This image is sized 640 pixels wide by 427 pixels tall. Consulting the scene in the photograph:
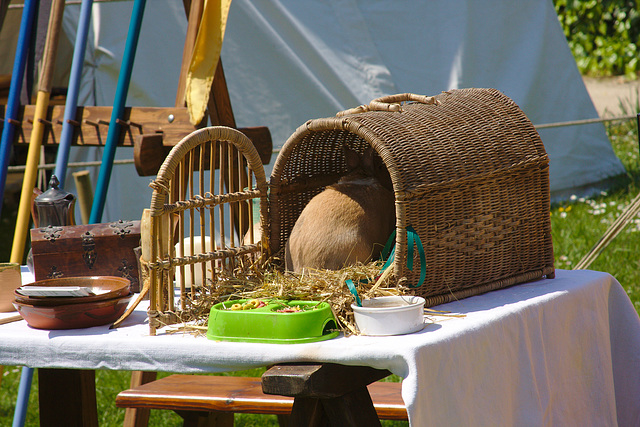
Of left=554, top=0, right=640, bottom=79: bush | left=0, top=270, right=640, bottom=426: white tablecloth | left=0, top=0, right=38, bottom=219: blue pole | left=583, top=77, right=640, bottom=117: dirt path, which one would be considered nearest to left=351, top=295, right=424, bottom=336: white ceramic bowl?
left=0, top=270, right=640, bottom=426: white tablecloth

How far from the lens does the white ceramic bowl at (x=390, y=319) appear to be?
126 cm

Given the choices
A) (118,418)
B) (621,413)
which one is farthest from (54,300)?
(118,418)

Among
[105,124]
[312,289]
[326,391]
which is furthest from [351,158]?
[105,124]

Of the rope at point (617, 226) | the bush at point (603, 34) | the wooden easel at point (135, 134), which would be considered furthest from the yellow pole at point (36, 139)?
the bush at point (603, 34)

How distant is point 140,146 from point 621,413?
1.47m

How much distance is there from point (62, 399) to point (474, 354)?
1.16 meters

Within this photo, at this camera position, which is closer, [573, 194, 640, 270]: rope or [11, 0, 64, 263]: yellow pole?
[11, 0, 64, 263]: yellow pole

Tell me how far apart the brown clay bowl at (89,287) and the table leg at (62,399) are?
20.3 inches

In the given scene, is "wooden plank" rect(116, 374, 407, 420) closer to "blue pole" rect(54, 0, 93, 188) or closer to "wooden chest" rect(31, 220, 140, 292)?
"wooden chest" rect(31, 220, 140, 292)

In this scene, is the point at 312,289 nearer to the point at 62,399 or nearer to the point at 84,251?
the point at 84,251

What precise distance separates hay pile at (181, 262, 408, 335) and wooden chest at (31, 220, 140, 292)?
0.22m

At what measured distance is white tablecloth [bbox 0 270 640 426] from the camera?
121cm

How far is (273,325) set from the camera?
1269 mm

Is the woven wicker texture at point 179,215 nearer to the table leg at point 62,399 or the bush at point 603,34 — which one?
the table leg at point 62,399
